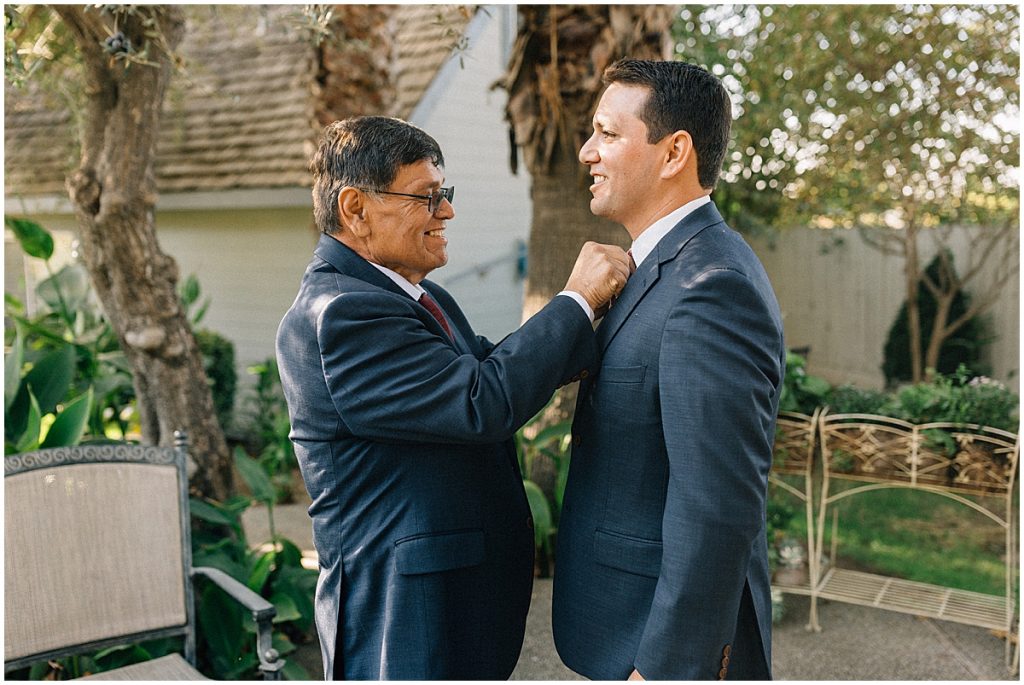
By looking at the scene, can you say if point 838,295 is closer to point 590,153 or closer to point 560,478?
point 560,478

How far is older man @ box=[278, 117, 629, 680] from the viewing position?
1899 mm

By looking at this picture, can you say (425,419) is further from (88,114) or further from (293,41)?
(293,41)

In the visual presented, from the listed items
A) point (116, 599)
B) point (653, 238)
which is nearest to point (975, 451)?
point (653, 238)

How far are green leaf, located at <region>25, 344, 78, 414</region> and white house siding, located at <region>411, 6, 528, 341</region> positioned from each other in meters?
4.81

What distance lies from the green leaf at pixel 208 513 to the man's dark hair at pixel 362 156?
236cm

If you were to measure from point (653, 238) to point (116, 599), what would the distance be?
223cm

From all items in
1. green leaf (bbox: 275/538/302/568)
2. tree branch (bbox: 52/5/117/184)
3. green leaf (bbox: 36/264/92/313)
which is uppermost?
tree branch (bbox: 52/5/117/184)

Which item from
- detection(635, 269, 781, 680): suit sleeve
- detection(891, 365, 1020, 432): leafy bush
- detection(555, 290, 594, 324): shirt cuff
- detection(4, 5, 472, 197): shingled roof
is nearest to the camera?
detection(635, 269, 781, 680): suit sleeve

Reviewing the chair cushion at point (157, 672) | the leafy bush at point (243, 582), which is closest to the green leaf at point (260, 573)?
the leafy bush at point (243, 582)

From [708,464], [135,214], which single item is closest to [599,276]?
[708,464]

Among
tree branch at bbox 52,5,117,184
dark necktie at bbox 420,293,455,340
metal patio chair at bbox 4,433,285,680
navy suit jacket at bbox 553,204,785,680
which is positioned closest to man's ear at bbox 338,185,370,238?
dark necktie at bbox 420,293,455,340

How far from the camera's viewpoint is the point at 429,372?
1.90m

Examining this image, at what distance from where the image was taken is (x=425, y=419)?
74.1 inches

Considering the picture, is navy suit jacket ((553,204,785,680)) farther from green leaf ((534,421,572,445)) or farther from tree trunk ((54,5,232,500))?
tree trunk ((54,5,232,500))
